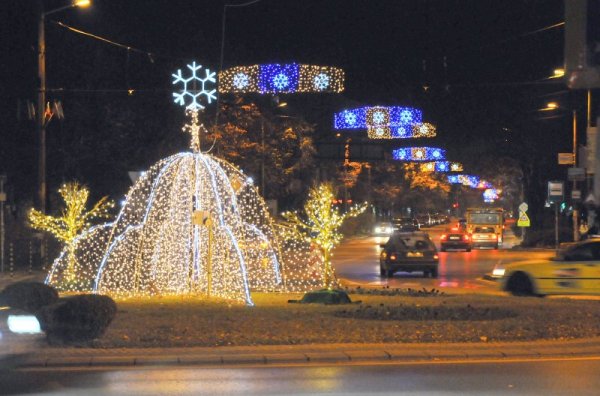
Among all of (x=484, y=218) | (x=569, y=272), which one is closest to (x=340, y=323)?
(x=569, y=272)

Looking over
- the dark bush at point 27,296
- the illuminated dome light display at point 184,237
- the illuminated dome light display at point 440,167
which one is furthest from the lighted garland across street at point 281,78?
the illuminated dome light display at point 440,167

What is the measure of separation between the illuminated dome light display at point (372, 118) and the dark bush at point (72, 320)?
5213 cm

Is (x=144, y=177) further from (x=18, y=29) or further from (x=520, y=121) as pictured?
(x=520, y=121)

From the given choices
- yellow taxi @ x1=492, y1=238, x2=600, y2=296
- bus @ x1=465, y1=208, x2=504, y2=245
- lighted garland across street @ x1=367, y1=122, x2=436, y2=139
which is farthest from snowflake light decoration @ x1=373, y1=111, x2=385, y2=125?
yellow taxi @ x1=492, y1=238, x2=600, y2=296

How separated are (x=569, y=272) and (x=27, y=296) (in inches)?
502

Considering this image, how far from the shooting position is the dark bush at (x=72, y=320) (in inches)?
551

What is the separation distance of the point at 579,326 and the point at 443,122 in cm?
4923

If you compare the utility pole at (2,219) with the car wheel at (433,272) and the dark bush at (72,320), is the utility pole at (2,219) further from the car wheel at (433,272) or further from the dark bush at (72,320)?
the dark bush at (72,320)

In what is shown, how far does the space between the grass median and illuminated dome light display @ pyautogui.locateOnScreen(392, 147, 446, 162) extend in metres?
66.4

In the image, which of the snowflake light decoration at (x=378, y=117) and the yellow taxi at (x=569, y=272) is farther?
the snowflake light decoration at (x=378, y=117)

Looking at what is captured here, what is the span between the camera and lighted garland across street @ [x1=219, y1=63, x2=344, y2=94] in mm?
45844

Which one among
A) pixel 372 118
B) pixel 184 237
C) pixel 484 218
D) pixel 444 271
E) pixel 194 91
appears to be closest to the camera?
pixel 184 237

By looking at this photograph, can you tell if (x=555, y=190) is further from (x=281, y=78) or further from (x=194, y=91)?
(x=194, y=91)

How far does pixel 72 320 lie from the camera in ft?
46.0
